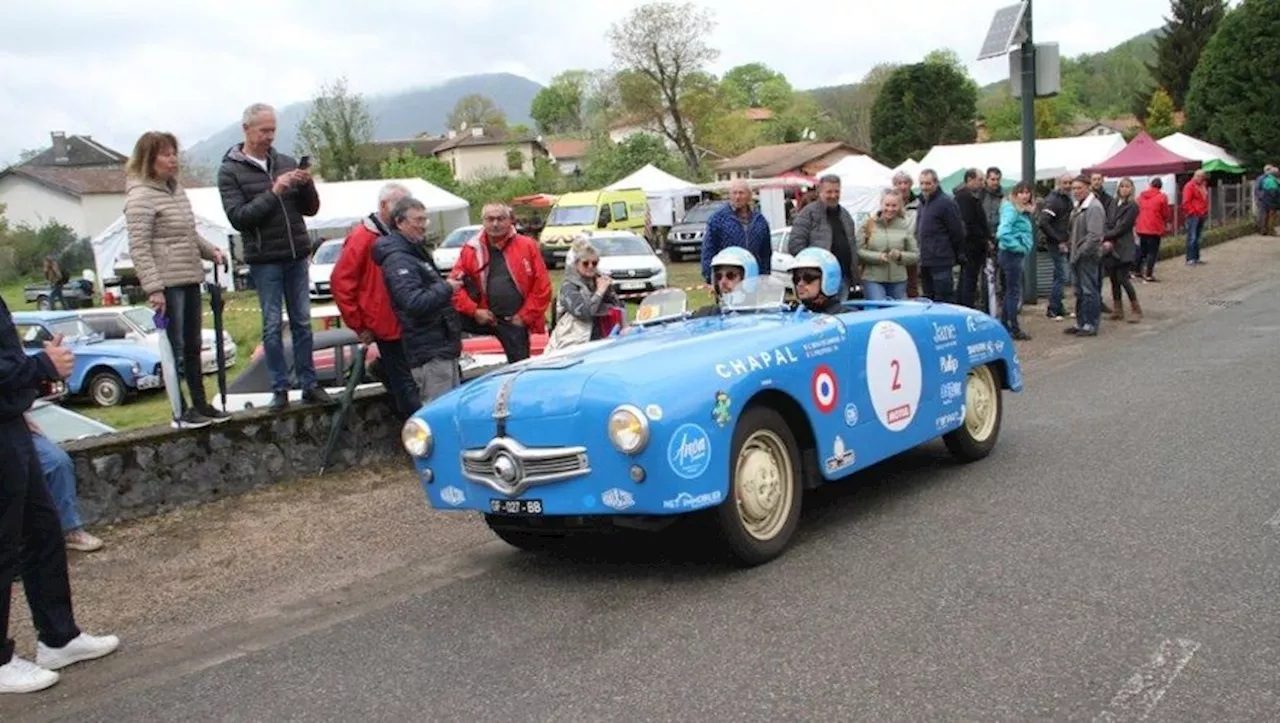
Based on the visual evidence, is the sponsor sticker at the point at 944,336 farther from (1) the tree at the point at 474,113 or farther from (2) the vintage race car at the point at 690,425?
(1) the tree at the point at 474,113

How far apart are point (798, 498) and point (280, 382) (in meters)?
3.87

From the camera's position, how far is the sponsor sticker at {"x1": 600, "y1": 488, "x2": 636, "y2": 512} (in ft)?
16.0

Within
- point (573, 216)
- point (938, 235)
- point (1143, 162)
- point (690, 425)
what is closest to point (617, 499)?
point (690, 425)

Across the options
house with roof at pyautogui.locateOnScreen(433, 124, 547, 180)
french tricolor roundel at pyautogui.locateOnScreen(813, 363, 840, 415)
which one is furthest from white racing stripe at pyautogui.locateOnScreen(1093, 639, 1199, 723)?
house with roof at pyautogui.locateOnScreen(433, 124, 547, 180)

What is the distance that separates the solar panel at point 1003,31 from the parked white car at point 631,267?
1025 cm

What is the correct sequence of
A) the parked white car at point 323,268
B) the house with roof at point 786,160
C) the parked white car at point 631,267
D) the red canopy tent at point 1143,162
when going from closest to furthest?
1. the parked white car at point 631,267
2. the parked white car at point 323,268
3. the red canopy tent at point 1143,162
4. the house with roof at point 786,160

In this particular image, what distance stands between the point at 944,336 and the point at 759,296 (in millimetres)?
1158

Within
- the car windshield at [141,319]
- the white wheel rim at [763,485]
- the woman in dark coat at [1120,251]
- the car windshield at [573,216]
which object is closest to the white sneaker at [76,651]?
the white wheel rim at [763,485]

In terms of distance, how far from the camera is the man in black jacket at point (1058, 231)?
1477cm

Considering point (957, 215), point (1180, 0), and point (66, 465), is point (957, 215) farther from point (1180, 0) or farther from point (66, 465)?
point (1180, 0)

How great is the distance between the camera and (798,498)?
18.3 ft

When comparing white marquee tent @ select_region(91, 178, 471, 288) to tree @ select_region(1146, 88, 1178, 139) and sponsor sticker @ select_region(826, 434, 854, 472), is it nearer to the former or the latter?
sponsor sticker @ select_region(826, 434, 854, 472)

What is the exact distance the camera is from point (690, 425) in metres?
4.88

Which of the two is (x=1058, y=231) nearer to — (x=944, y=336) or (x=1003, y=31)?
(x=1003, y=31)
